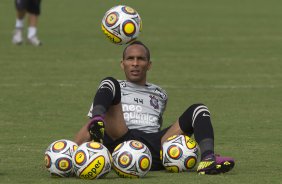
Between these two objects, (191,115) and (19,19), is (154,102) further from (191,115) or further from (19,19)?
(19,19)

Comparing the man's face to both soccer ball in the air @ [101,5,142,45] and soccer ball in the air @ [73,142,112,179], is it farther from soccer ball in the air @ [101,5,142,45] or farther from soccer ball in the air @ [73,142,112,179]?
soccer ball in the air @ [73,142,112,179]

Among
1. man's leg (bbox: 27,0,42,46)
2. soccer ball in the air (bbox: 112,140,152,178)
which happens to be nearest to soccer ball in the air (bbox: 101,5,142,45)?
soccer ball in the air (bbox: 112,140,152,178)

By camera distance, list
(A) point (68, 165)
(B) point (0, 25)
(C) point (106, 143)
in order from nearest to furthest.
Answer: (A) point (68, 165), (C) point (106, 143), (B) point (0, 25)

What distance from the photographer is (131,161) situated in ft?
37.8

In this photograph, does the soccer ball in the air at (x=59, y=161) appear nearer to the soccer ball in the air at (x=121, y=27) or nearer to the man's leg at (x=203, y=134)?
the man's leg at (x=203, y=134)

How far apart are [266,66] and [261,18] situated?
1377 centimetres

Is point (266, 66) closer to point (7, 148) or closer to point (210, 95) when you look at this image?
point (210, 95)

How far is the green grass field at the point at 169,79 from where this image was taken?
1334 cm

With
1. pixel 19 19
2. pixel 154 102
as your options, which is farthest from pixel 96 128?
pixel 19 19

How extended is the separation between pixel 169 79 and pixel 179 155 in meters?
10.4

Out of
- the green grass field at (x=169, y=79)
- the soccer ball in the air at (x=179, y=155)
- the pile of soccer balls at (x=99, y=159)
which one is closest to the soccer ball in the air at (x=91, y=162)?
the pile of soccer balls at (x=99, y=159)

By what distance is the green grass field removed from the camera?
1334 centimetres

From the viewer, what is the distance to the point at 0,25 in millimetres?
35156

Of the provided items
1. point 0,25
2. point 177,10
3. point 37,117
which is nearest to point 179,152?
point 37,117
